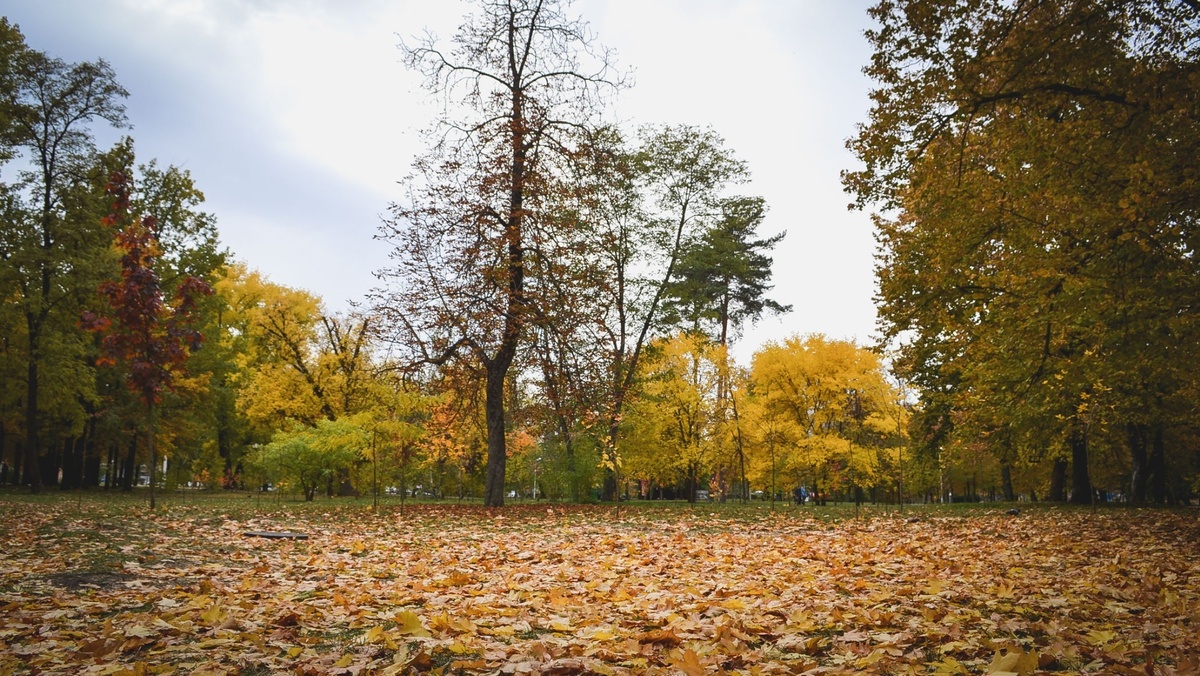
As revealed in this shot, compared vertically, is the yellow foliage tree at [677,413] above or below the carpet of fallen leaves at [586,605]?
above

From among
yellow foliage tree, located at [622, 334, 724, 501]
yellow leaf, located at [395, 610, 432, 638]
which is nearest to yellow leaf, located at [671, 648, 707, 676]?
yellow leaf, located at [395, 610, 432, 638]

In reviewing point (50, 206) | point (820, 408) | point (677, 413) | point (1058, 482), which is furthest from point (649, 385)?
point (50, 206)

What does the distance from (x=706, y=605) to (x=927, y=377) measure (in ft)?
61.8

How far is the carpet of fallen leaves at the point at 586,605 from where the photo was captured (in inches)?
126

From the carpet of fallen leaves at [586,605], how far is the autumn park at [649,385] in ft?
0.12

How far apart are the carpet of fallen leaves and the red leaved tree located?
4955 mm

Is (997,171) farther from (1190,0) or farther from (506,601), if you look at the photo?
(506,601)

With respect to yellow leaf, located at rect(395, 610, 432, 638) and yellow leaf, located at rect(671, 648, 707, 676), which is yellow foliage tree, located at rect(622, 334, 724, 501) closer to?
yellow leaf, located at rect(395, 610, 432, 638)

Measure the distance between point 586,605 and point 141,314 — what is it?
12.7 metres

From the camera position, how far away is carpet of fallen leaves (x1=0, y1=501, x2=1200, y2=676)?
3213mm

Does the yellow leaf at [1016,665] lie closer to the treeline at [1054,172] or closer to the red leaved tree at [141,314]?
the treeline at [1054,172]

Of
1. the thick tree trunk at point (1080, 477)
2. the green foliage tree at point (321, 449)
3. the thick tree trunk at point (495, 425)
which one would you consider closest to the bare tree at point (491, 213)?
the thick tree trunk at point (495, 425)

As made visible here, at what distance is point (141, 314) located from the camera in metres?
13.4

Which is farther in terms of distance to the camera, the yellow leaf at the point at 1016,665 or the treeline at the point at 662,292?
the treeline at the point at 662,292
